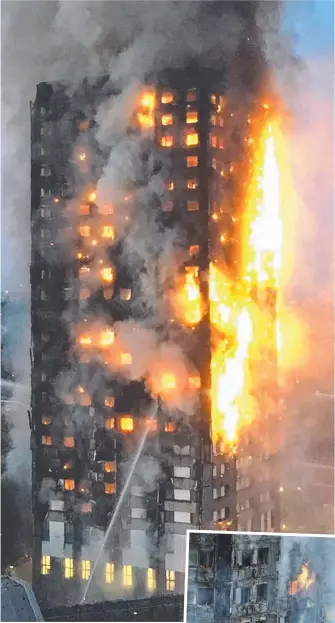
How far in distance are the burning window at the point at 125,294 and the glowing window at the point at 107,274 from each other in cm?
7

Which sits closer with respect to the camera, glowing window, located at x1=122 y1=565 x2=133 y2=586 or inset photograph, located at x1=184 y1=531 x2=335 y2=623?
inset photograph, located at x1=184 y1=531 x2=335 y2=623

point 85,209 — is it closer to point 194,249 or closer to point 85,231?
point 85,231

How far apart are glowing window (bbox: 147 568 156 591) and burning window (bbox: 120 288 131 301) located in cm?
110

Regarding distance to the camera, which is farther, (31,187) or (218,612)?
(31,187)

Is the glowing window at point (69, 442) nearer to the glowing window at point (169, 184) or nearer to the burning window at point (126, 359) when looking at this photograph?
the burning window at point (126, 359)

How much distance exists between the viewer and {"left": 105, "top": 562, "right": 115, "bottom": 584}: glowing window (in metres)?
2.71

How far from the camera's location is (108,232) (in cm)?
271

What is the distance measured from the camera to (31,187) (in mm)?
2768

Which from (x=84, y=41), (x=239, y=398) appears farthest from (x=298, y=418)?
(x=84, y=41)

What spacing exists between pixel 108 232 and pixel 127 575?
1399mm

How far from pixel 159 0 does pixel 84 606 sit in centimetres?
246

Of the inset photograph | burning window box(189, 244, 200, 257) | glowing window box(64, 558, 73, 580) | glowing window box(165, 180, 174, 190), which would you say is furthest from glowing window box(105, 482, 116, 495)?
glowing window box(165, 180, 174, 190)

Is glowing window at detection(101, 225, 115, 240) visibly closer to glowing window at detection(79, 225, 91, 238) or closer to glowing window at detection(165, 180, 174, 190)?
glowing window at detection(79, 225, 91, 238)

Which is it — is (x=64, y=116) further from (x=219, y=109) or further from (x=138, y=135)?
(x=219, y=109)
